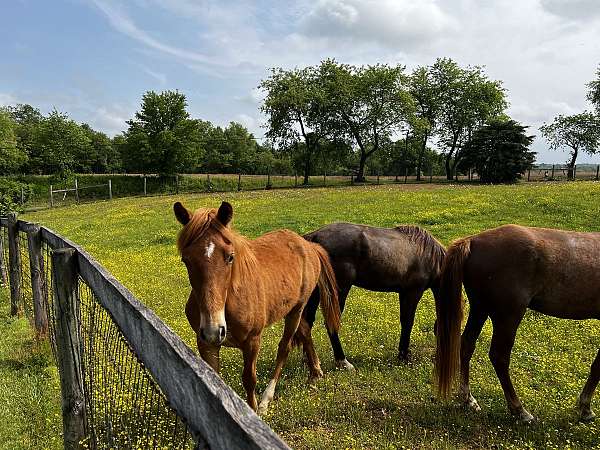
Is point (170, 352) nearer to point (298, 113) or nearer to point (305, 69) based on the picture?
point (298, 113)

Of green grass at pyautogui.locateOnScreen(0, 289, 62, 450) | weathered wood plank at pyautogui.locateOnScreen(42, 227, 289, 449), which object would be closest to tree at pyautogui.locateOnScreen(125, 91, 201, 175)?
green grass at pyautogui.locateOnScreen(0, 289, 62, 450)

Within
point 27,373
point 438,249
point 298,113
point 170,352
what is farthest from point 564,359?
point 298,113

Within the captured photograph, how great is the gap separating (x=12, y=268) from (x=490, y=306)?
7940 millimetres

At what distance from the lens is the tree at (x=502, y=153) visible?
40.0m

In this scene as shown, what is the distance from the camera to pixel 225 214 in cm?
373

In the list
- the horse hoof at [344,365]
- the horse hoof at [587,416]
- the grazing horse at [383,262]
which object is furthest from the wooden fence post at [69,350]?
the horse hoof at [587,416]

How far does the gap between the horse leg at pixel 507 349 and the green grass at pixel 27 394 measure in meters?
4.54

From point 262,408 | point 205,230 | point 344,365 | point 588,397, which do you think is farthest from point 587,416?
point 205,230

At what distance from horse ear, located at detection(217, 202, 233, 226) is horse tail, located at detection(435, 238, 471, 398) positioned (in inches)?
109

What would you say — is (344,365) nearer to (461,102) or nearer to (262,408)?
(262,408)

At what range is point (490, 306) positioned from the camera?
479 cm

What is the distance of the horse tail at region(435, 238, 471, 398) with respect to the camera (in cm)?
492

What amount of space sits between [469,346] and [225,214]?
341 centimetres

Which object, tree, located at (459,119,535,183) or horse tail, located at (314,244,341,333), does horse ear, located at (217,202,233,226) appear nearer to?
horse tail, located at (314,244,341,333)
